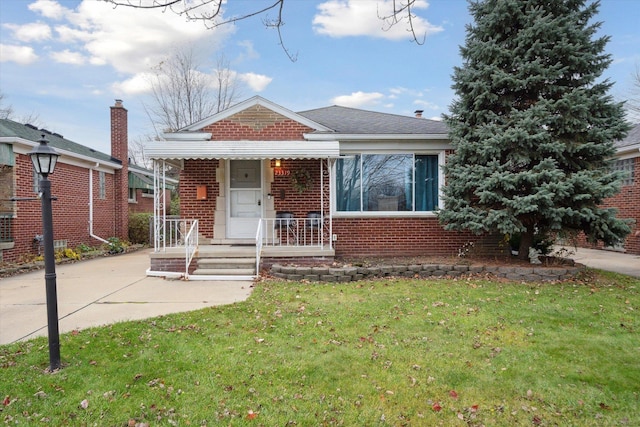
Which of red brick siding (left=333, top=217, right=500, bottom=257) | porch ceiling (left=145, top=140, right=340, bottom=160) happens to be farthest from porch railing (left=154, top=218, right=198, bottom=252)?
red brick siding (left=333, top=217, right=500, bottom=257)

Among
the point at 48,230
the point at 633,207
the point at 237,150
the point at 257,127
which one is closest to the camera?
the point at 48,230

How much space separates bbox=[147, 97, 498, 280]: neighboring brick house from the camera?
9.68 meters

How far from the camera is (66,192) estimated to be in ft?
41.6

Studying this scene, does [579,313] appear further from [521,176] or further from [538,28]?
[538,28]

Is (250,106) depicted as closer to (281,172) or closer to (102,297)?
(281,172)

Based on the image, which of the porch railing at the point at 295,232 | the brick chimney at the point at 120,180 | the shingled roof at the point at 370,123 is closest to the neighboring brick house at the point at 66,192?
the brick chimney at the point at 120,180

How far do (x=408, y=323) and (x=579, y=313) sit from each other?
2580 mm

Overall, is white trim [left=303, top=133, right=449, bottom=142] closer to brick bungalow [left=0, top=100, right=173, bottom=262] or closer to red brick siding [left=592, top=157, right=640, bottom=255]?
brick bungalow [left=0, top=100, right=173, bottom=262]

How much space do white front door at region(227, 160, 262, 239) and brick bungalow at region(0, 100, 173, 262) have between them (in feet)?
13.9

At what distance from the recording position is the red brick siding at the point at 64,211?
10398 millimetres

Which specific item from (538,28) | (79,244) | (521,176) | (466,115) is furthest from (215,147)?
(79,244)

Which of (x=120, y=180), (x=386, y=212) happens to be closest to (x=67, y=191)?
(x=120, y=180)

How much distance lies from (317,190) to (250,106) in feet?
9.35

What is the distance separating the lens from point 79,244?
13234mm
